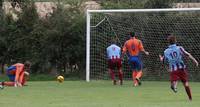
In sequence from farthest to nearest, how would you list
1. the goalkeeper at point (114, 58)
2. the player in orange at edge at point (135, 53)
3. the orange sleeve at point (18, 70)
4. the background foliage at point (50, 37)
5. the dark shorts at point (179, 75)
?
the background foliage at point (50, 37) < the goalkeeper at point (114, 58) < the player in orange at edge at point (135, 53) < the orange sleeve at point (18, 70) < the dark shorts at point (179, 75)

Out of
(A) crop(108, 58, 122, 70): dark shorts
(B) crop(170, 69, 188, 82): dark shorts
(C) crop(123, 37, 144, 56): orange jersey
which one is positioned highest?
(C) crop(123, 37, 144, 56): orange jersey

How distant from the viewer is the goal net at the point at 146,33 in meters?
30.1

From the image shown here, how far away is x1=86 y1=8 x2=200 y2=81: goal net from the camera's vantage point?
98.9 feet

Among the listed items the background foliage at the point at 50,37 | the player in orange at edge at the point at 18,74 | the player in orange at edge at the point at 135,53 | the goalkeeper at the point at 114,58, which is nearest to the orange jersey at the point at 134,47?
the player in orange at edge at the point at 135,53

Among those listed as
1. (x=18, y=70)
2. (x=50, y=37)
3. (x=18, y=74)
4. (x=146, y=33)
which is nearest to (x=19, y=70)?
(x=18, y=70)

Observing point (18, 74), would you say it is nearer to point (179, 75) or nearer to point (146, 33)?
point (179, 75)

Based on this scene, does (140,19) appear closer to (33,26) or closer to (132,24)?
(132,24)

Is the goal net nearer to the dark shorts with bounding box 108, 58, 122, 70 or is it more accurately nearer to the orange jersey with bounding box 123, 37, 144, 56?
the dark shorts with bounding box 108, 58, 122, 70

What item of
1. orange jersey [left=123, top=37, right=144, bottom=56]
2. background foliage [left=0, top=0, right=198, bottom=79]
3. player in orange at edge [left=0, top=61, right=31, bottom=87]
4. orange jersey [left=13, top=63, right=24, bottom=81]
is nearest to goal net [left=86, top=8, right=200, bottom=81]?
background foliage [left=0, top=0, right=198, bottom=79]

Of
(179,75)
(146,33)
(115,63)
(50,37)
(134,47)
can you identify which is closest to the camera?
(179,75)

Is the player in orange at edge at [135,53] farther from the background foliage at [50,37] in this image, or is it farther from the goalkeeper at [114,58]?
the background foliage at [50,37]

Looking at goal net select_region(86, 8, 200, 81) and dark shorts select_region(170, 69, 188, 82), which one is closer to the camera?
dark shorts select_region(170, 69, 188, 82)

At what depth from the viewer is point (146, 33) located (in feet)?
101

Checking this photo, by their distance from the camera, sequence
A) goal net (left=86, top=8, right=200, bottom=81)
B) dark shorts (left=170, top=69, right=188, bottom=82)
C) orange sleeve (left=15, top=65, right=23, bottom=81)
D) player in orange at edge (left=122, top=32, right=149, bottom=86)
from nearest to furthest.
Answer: dark shorts (left=170, top=69, right=188, bottom=82)
orange sleeve (left=15, top=65, right=23, bottom=81)
player in orange at edge (left=122, top=32, right=149, bottom=86)
goal net (left=86, top=8, right=200, bottom=81)
